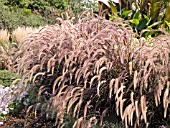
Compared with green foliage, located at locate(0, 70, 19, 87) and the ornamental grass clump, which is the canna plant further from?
green foliage, located at locate(0, 70, 19, 87)

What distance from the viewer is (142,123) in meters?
3.43

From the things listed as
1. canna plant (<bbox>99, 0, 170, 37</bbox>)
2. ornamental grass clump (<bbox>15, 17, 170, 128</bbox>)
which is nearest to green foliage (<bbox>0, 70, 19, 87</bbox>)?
canna plant (<bbox>99, 0, 170, 37</bbox>)

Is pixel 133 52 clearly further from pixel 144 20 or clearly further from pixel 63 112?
pixel 144 20

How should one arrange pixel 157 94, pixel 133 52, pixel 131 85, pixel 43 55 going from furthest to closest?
pixel 43 55 → pixel 133 52 → pixel 131 85 → pixel 157 94

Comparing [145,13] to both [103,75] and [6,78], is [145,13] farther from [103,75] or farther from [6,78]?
[6,78]

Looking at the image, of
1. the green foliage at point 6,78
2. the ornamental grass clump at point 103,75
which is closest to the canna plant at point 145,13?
the ornamental grass clump at point 103,75

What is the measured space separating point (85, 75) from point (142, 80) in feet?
2.18

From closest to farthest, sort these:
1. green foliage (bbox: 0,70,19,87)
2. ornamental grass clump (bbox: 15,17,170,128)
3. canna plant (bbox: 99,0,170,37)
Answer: ornamental grass clump (bbox: 15,17,170,128)
canna plant (bbox: 99,0,170,37)
green foliage (bbox: 0,70,19,87)

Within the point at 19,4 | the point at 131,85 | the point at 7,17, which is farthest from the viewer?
the point at 19,4

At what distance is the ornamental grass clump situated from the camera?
10.8ft

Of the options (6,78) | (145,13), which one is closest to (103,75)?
(145,13)

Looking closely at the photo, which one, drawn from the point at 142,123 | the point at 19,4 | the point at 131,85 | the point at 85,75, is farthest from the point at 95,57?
the point at 19,4

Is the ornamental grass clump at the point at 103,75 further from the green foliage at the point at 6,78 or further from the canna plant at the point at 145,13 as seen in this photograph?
the green foliage at the point at 6,78

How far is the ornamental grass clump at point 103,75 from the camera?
130 inches
